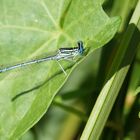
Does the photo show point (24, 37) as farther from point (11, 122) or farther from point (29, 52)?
point (11, 122)

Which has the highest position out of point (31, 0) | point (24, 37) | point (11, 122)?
point (31, 0)

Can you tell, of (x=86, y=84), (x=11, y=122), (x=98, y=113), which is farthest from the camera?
(x=86, y=84)

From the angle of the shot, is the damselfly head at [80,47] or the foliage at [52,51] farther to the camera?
the damselfly head at [80,47]

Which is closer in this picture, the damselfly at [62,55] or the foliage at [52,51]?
the foliage at [52,51]

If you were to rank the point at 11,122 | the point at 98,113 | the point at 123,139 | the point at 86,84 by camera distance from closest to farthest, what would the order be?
the point at 98,113 → the point at 11,122 → the point at 123,139 → the point at 86,84

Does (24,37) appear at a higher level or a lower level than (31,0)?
lower

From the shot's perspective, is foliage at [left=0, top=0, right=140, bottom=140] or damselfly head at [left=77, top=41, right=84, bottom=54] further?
damselfly head at [left=77, top=41, right=84, bottom=54]

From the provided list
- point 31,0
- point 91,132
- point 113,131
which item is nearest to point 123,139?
point 113,131

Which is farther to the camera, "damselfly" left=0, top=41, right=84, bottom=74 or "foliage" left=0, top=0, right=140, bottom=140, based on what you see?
"damselfly" left=0, top=41, right=84, bottom=74
